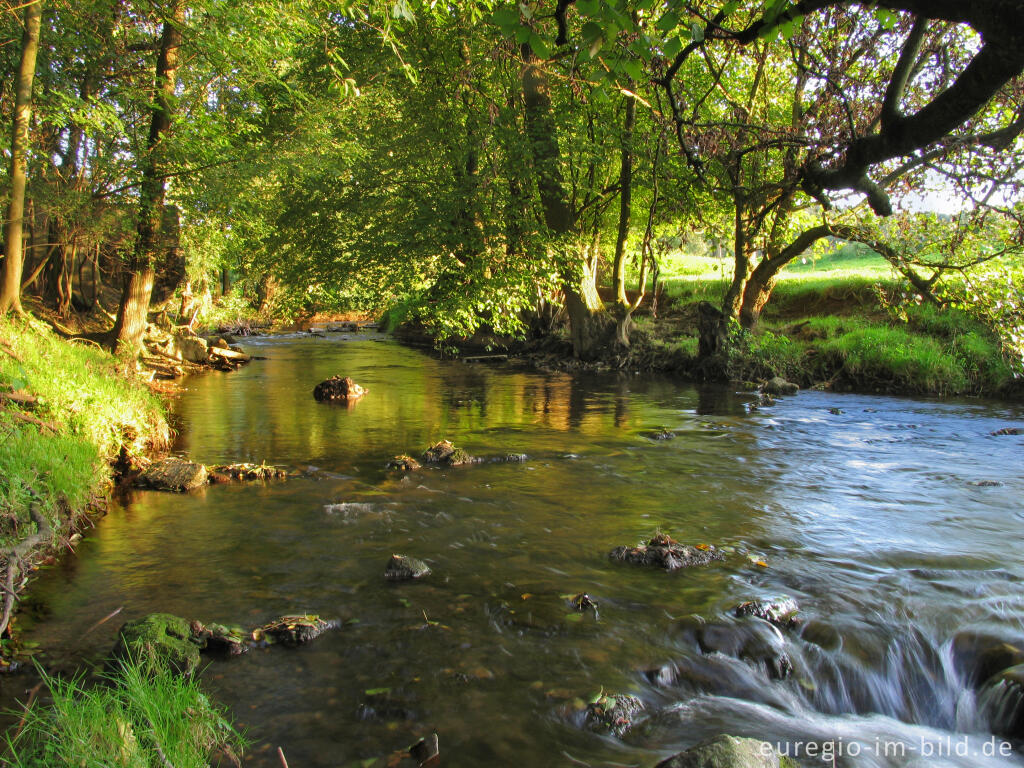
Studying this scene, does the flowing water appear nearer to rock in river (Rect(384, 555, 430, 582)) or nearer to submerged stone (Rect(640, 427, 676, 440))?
rock in river (Rect(384, 555, 430, 582))

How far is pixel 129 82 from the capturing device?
1625 cm

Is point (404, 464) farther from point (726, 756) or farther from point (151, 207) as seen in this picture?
point (151, 207)

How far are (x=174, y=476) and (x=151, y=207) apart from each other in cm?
844

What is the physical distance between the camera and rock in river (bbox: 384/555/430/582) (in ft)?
19.7

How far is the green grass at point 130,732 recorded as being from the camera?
9.83 feet

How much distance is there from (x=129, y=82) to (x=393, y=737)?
18176mm

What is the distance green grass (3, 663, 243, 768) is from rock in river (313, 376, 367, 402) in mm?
13145

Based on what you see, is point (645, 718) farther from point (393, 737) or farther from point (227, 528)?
point (227, 528)

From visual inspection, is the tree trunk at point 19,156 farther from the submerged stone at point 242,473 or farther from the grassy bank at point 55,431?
the submerged stone at point 242,473

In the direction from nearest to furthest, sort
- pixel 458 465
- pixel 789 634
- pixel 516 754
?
pixel 516 754, pixel 789 634, pixel 458 465

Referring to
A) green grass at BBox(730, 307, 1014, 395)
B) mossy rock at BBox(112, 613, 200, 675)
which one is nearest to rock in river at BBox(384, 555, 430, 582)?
mossy rock at BBox(112, 613, 200, 675)

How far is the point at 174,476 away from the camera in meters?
8.72

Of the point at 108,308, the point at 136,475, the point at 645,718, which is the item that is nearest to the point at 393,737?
the point at 645,718

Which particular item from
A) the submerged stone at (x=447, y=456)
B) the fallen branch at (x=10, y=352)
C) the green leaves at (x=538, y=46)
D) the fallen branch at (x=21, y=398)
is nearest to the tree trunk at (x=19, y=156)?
the fallen branch at (x=10, y=352)
